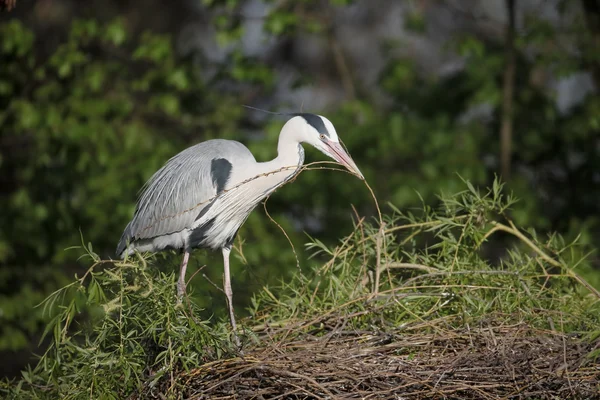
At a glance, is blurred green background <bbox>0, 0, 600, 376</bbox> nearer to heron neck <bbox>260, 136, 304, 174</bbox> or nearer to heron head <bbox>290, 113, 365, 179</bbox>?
heron neck <bbox>260, 136, 304, 174</bbox>

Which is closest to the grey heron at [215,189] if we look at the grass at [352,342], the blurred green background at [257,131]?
the grass at [352,342]

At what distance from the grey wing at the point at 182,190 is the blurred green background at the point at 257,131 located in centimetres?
195

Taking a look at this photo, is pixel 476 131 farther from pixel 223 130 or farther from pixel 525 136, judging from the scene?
pixel 223 130

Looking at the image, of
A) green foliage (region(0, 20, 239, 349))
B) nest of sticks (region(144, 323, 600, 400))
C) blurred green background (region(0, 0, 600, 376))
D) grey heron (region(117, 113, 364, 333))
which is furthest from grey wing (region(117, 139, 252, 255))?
green foliage (region(0, 20, 239, 349))

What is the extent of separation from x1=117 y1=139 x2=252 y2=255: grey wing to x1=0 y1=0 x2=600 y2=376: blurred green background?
1.95m

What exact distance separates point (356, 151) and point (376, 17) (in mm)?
5552

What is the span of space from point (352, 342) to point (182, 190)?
1.23 metres

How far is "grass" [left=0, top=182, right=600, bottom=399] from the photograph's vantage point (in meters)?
2.49

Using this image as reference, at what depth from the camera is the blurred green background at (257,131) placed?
627 centimetres

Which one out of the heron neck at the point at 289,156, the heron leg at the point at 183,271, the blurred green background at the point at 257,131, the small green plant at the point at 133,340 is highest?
the heron neck at the point at 289,156

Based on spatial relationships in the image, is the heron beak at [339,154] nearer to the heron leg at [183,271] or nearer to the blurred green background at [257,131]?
the heron leg at [183,271]

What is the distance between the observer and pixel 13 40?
599 centimetres

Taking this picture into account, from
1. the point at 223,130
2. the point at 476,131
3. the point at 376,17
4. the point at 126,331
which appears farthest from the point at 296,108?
the point at 126,331

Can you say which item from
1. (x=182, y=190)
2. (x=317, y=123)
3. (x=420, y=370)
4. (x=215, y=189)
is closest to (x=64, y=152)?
(x=182, y=190)
